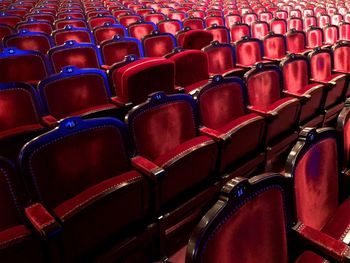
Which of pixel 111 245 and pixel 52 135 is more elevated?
pixel 52 135

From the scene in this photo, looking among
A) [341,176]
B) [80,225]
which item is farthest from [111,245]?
[341,176]

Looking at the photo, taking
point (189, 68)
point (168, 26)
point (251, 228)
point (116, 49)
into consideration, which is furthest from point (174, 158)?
point (168, 26)

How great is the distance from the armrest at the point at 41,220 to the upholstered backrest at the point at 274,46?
33.1 inches

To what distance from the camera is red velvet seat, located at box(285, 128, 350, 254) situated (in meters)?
0.32

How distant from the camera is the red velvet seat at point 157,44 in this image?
95 centimetres

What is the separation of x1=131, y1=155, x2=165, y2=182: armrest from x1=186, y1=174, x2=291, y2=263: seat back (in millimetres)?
131

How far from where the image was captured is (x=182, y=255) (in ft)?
1.37

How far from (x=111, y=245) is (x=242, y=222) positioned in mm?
170

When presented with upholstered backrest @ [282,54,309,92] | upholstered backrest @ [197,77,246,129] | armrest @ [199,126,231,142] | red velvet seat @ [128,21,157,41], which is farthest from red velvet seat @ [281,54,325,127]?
red velvet seat @ [128,21,157,41]

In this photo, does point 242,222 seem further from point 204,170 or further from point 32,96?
point 32,96

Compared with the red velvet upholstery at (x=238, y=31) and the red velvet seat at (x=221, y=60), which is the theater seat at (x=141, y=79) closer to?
the red velvet seat at (x=221, y=60)

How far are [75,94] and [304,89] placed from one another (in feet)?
1.52

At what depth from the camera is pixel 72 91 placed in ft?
1.97

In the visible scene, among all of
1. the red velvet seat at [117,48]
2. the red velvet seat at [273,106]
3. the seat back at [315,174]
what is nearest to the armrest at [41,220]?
the seat back at [315,174]
